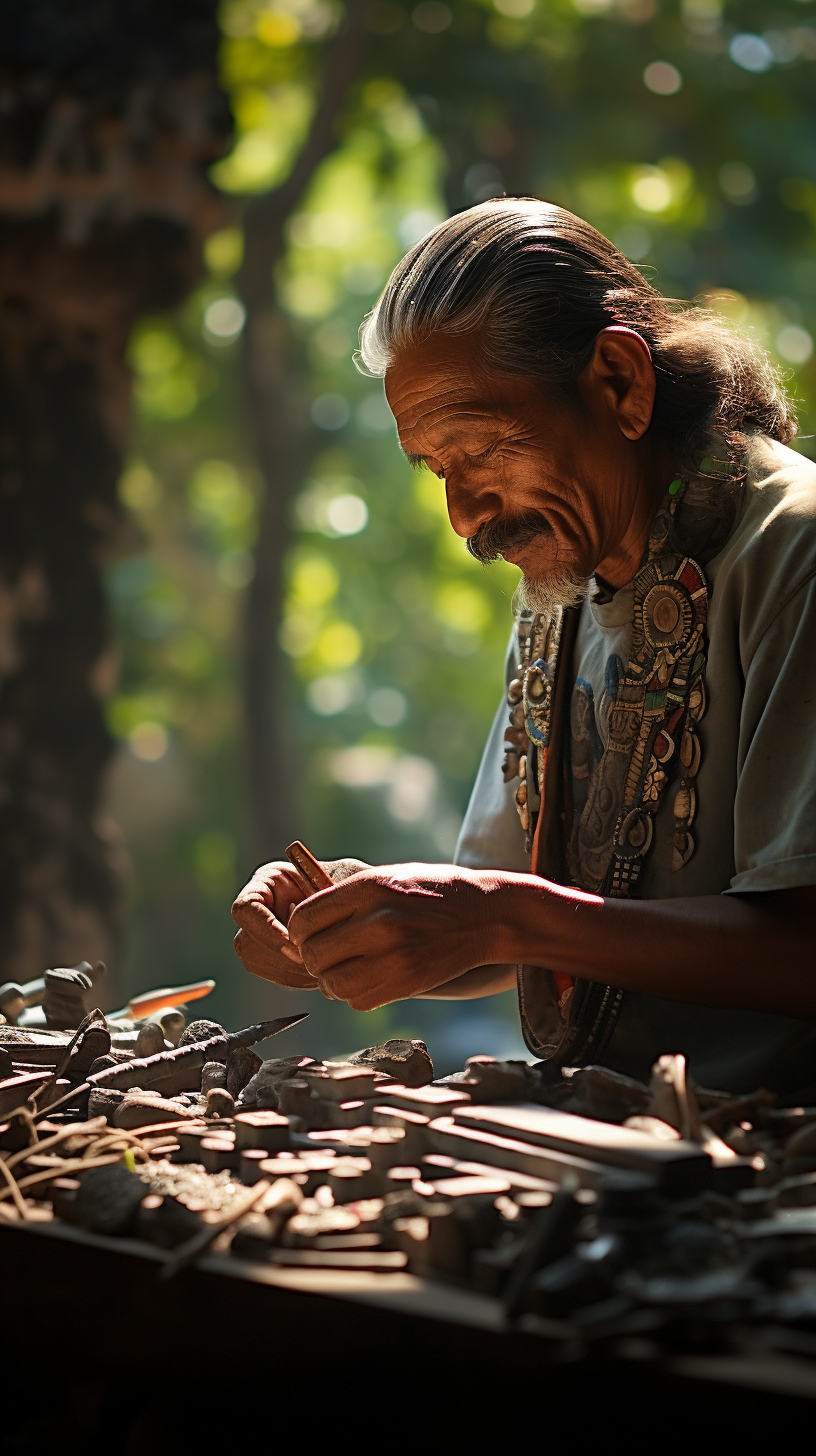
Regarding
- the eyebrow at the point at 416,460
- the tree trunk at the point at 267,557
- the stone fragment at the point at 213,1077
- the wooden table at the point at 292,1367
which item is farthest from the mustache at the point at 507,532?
the tree trunk at the point at 267,557

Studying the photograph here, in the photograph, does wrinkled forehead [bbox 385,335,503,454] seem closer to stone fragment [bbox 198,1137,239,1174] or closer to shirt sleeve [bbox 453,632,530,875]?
shirt sleeve [bbox 453,632,530,875]

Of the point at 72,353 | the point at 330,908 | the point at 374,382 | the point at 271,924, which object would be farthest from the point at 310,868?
the point at 374,382

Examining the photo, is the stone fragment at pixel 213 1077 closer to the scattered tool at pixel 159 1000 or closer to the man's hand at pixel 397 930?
the man's hand at pixel 397 930

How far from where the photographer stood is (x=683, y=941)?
1749 millimetres

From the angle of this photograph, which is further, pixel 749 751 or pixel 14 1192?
pixel 749 751

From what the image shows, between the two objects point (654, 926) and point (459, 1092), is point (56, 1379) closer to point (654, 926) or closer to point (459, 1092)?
point (459, 1092)

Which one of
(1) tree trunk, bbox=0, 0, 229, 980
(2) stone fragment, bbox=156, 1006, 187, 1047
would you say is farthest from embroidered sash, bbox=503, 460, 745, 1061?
(1) tree trunk, bbox=0, 0, 229, 980

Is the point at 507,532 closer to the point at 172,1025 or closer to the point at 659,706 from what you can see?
the point at 659,706

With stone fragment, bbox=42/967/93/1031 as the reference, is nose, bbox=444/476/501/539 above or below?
above

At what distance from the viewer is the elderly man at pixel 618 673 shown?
175 cm

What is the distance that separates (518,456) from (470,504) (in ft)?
0.41

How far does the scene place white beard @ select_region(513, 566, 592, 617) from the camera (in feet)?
7.14

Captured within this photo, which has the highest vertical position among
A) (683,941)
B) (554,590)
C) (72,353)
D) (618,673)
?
(72,353)

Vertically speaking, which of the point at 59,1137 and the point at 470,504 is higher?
the point at 470,504
